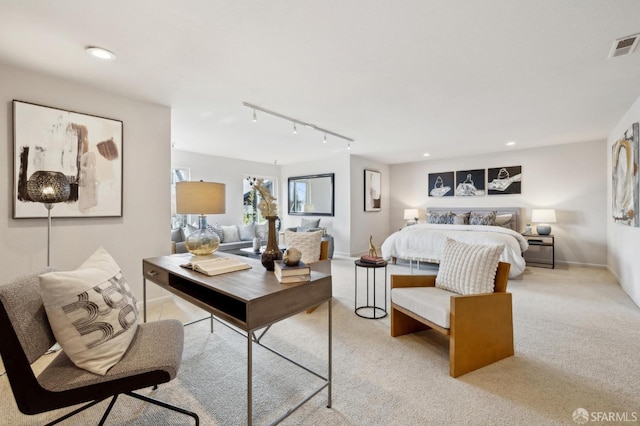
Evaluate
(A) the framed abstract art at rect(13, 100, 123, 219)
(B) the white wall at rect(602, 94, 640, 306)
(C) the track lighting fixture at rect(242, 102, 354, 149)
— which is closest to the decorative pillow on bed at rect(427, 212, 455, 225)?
(B) the white wall at rect(602, 94, 640, 306)

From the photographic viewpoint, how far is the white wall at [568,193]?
5254 millimetres

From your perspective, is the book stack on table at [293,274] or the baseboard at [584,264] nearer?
the book stack on table at [293,274]

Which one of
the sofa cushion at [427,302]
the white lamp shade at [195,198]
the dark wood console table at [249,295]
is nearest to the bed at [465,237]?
the sofa cushion at [427,302]

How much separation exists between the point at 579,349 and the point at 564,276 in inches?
120

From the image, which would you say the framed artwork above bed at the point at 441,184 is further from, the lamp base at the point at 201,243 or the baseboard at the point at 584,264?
the lamp base at the point at 201,243

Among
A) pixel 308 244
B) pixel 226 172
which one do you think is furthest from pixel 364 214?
pixel 308 244

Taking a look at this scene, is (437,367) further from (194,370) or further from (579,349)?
(194,370)

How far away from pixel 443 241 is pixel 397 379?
3.51m

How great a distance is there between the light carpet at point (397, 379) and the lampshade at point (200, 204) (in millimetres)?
850

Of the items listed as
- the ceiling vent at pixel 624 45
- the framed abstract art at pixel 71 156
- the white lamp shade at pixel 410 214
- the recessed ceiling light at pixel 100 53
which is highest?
the ceiling vent at pixel 624 45

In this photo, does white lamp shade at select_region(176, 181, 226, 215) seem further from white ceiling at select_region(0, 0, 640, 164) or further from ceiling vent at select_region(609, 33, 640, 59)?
ceiling vent at select_region(609, 33, 640, 59)

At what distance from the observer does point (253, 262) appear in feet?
6.83

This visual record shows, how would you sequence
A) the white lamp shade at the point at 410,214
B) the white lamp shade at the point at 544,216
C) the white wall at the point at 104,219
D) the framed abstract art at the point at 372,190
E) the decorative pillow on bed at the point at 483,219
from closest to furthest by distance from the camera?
the white wall at the point at 104,219
the white lamp shade at the point at 544,216
the decorative pillow on bed at the point at 483,219
the framed abstract art at the point at 372,190
the white lamp shade at the point at 410,214

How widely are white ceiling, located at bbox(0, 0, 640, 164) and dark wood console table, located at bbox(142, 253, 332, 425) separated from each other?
1654 millimetres
